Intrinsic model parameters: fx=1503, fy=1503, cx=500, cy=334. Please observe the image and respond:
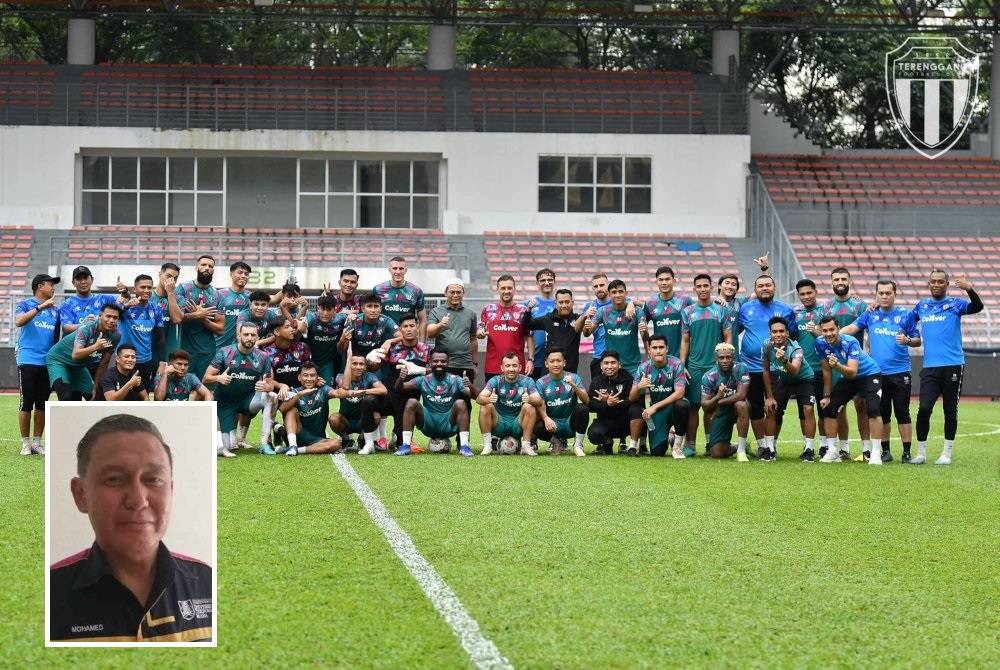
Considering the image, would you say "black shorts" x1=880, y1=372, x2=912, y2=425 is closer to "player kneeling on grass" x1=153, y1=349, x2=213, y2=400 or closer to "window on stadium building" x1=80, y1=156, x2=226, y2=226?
"player kneeling on grass" x1=153, y1=349, x2=213, y2=400

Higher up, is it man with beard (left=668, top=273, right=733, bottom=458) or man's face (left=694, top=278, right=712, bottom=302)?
man's face (left=694, top=278, right=712, bottom=302)

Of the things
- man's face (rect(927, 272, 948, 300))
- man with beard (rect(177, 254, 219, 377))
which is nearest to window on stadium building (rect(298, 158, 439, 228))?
man with beard (rect(177, 254, 219, 377))

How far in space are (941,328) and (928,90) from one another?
802 inches

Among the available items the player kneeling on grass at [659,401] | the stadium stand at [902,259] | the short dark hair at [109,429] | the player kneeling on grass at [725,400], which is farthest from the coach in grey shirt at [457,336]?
the stadium stand at [902,259]

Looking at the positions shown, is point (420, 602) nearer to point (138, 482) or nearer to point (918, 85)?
point (138, 482)

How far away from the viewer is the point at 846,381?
14898 mm

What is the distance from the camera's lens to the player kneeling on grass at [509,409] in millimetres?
14945

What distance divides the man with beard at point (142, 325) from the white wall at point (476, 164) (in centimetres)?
2395

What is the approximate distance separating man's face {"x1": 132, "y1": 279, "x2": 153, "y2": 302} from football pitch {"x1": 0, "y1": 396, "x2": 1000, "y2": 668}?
2.30 meters

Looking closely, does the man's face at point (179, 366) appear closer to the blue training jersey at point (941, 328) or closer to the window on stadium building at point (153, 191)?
the blue training jersey at point (941, 328)

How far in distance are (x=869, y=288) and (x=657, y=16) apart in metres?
9.66

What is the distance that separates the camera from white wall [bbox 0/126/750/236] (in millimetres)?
38562

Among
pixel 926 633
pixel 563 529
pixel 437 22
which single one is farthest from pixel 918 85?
pixel 926 633

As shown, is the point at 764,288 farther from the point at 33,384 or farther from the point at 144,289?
the point at 33,384
